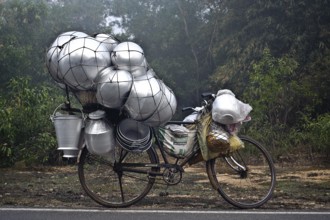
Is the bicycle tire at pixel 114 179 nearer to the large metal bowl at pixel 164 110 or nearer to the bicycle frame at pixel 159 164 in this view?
the bicycle frame at pixel 159 164

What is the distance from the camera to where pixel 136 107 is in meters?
4.63

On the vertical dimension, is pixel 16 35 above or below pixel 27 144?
above

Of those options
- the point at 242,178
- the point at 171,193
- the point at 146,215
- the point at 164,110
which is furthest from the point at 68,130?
the point at 242,178

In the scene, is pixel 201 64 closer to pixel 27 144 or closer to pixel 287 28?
pixel 287 28

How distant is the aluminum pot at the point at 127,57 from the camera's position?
4.65 m

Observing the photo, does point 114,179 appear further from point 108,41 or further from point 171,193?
point 108,41

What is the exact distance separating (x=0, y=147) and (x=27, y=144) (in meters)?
0.69

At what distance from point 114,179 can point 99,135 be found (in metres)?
0.92

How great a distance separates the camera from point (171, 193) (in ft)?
19.1

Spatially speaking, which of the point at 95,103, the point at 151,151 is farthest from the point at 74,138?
the point at 151,151

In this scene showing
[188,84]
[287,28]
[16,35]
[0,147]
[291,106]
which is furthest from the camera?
[188,84]

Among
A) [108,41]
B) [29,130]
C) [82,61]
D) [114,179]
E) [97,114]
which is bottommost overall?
[29,130]

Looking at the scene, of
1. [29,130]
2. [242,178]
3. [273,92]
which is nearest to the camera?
[242,178]

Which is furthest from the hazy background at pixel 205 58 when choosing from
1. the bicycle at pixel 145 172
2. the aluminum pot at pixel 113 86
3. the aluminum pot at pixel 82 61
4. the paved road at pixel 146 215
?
the paved road at pixel 146 215
